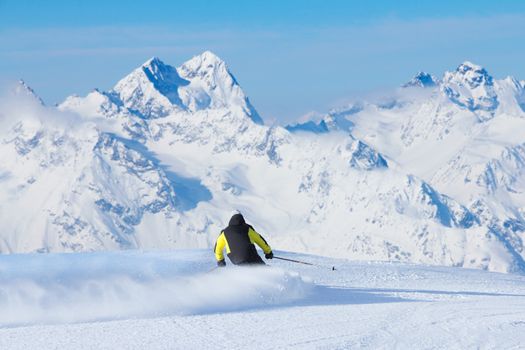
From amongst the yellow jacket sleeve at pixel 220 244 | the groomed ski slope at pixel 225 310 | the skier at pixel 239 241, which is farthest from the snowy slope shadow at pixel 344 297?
the yellow jacket sleeve at pixel 220 244

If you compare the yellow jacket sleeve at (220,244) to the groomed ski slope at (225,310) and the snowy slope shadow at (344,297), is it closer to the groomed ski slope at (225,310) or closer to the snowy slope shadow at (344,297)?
the groomed ski slope at (225,310)

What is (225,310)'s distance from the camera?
14.8 m

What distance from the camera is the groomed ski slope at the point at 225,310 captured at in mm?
12211

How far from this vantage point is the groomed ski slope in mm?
12211

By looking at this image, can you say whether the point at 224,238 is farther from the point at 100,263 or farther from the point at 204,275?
the point at 100,263

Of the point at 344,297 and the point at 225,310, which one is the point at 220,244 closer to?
the point at 225,310

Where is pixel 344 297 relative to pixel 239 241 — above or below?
below

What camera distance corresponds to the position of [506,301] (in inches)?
659

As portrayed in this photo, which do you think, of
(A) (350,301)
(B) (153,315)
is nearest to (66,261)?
(B) (153,315)

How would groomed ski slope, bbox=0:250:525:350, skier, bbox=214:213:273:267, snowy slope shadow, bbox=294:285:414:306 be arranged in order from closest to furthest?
groomed ski slope, bbox=0:250:525:350 → snowy slope shadow, bbox=294:285:414:306 → skier, bbox=214:213:273:267

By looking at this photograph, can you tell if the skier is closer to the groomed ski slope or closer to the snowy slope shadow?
the groomed ski slope

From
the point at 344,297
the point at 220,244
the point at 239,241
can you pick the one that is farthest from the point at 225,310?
the point at 344,297

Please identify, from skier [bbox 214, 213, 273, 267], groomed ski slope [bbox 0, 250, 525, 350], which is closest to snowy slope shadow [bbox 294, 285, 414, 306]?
groomed ski slope [bbox 0, 250, 525, 350]

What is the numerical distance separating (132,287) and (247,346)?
4.37m
